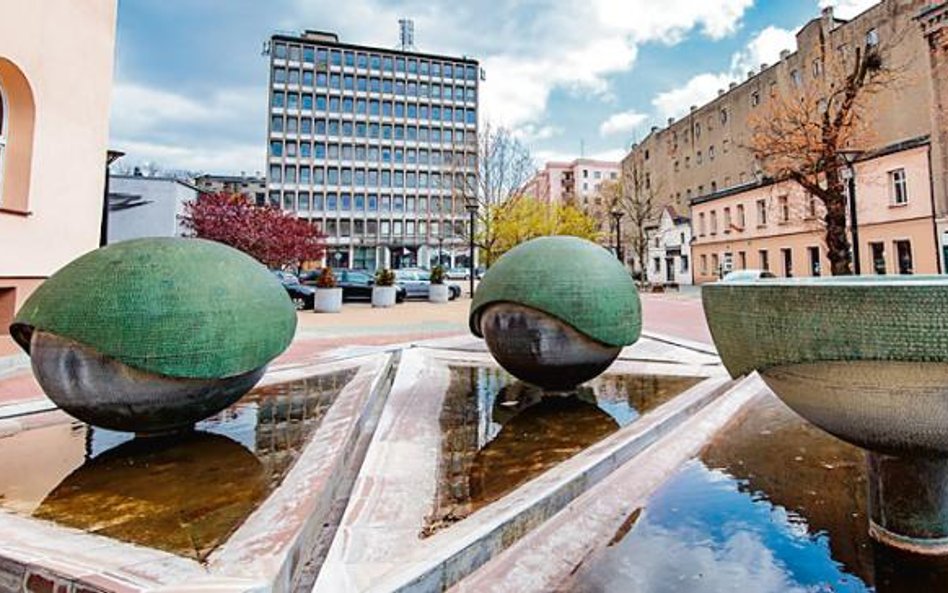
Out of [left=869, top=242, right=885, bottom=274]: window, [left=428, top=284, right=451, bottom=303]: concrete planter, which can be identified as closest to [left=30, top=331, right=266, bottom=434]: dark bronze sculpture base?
[left=428, top=284, right=451, bottom=303]: concrete planter

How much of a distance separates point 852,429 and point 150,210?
1672 inches

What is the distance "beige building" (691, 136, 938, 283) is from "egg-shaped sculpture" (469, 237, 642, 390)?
82.6 feet

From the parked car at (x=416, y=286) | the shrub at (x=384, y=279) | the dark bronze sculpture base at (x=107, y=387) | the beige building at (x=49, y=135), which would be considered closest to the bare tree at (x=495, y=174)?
the parked car at (x=416, y=286)

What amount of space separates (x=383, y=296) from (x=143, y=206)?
2299 centimetres

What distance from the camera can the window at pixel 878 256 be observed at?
30250 mm

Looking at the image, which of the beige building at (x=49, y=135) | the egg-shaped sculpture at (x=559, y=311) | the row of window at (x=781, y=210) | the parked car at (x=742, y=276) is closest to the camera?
the parked car at (x=742, y=276)

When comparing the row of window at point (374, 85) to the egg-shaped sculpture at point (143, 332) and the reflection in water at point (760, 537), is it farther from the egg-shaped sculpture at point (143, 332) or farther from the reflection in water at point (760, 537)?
the reflection in water at point (760, 537)

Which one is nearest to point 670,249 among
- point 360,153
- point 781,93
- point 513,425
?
point 781,93

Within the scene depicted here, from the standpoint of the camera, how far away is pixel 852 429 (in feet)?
8.62

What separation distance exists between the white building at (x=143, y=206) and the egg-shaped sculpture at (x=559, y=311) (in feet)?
121

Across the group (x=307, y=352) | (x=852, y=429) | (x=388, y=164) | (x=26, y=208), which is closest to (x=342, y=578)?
(x=852, y=429)

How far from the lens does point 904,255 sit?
29.1 meters

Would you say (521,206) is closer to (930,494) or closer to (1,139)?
(1,139)

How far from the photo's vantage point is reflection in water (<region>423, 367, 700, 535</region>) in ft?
12.7
